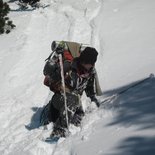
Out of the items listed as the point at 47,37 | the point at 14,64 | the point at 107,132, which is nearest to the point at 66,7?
the point at 47,37

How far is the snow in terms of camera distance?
5367 millimetres

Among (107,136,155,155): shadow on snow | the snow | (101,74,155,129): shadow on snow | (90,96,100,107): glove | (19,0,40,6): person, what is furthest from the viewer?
(19,0,40,6): person

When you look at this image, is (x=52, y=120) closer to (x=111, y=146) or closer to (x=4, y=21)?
(x=111, y=146)

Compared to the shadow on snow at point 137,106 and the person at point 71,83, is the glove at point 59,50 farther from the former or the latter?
the shadow on snow at point 137,106

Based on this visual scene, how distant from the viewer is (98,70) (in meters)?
10.4

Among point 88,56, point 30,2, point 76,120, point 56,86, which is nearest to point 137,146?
point 88,56

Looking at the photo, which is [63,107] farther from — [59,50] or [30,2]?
[30,2]

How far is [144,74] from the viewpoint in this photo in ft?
27.0

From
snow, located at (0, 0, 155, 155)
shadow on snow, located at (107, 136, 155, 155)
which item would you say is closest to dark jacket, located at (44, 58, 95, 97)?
snow, located at (0, 0, 155, 155)

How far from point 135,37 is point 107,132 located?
7.17 m

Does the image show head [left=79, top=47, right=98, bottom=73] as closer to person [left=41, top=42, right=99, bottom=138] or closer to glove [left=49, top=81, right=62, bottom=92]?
person [left=41, top=42, right=99, bottom=138]

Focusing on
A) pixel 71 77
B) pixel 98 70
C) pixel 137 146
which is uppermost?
pixel 137 146

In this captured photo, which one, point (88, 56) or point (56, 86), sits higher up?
point (88, 56)

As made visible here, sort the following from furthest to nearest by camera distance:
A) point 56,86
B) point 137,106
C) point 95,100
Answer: point 95,100, point 56,86, point 137,106
